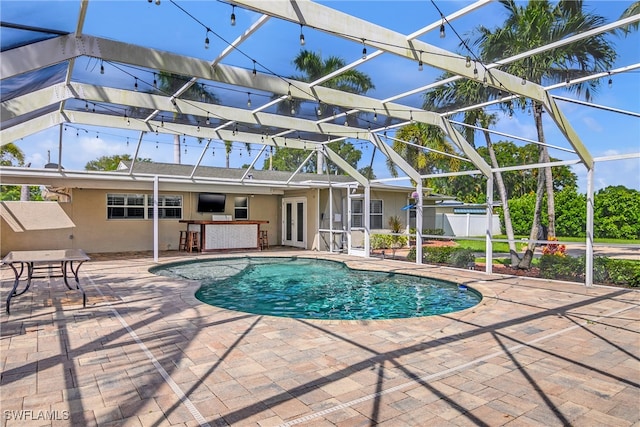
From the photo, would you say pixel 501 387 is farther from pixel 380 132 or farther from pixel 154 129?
pixel 154 129

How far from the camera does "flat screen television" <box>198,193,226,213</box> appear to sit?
15.5m

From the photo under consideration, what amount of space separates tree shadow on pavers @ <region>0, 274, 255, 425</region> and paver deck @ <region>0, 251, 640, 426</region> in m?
0.02

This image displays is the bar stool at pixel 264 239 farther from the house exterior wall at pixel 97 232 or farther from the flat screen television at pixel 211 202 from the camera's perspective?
the flat screen television at pixel 211 202

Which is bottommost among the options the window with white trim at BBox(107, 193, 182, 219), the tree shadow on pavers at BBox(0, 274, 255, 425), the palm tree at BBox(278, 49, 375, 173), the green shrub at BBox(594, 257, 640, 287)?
the tree shadow on pavers at BBox(0, 274, 255, 425)

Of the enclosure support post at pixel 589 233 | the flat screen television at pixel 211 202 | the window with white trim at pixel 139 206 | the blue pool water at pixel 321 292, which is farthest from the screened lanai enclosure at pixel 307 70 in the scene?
the flat screen television at pixel 211 202

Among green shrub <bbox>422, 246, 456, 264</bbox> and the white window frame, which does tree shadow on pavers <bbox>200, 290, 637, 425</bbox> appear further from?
the white window frame

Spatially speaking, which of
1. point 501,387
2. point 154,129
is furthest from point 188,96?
point 501,387

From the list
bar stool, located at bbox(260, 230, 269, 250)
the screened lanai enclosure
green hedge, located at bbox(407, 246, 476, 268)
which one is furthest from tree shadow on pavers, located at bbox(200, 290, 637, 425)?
bar stool, located at bbox(260, 230, 269, 250)

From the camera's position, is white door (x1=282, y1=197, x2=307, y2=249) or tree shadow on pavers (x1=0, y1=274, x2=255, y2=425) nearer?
tree shadow on pavers (x1=0, y1=274, x2=255, y2=425)

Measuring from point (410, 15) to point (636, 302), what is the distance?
5903 millimetres

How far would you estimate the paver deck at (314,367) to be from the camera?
2.91m

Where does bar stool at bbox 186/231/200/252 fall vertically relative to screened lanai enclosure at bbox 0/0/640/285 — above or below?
below

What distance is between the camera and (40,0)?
12.7 feet

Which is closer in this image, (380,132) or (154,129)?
(154,129)
